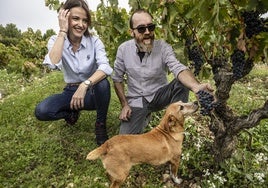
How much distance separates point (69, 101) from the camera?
661 centimetres

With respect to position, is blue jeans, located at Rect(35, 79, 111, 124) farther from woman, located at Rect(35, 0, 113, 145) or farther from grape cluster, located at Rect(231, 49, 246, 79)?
grape cluster, located at Rect(231, 49, 246, 79)

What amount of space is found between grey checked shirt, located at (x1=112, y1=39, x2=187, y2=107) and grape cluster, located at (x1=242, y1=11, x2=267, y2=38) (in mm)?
1618

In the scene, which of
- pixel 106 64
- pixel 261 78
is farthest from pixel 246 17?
pixel 261 78

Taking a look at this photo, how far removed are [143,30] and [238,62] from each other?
171 cm

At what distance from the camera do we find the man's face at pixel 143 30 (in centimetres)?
577

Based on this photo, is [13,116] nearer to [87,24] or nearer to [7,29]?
[87,24]

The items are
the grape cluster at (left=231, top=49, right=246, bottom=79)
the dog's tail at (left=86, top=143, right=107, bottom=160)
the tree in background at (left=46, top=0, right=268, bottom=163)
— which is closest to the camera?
the tree in background at (left=46, top=0, right=268, bottom=163)

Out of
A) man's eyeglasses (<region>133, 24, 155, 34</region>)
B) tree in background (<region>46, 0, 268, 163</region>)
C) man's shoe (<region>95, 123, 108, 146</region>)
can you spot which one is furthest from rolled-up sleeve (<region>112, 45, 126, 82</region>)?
man's shoe (<region>95, 123, 108, 146</region>)

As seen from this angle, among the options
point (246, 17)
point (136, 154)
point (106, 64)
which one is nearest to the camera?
point (246, 17)

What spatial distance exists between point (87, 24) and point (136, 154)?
2413mm

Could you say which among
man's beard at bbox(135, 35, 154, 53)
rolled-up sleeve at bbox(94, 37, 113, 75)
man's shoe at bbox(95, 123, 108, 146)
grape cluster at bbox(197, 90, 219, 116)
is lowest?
man's shoe at bbox(95, 123, 108, 146)

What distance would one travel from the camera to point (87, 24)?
253 inches

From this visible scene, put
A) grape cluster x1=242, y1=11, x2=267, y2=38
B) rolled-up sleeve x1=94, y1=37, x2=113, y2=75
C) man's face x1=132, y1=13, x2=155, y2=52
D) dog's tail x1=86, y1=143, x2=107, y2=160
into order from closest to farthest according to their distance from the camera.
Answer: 1. grape cluster x1=242, y1=11, x2=267, y2=38
2. dog's tail x1=86, y1=143, x2=107, y2=160
3. man's face x1=132, y1=13, x2=155, y2=52
4. rolled-up sleeve x1=94, y1=37, x2=113, y2=75

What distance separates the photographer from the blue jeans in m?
6.38
